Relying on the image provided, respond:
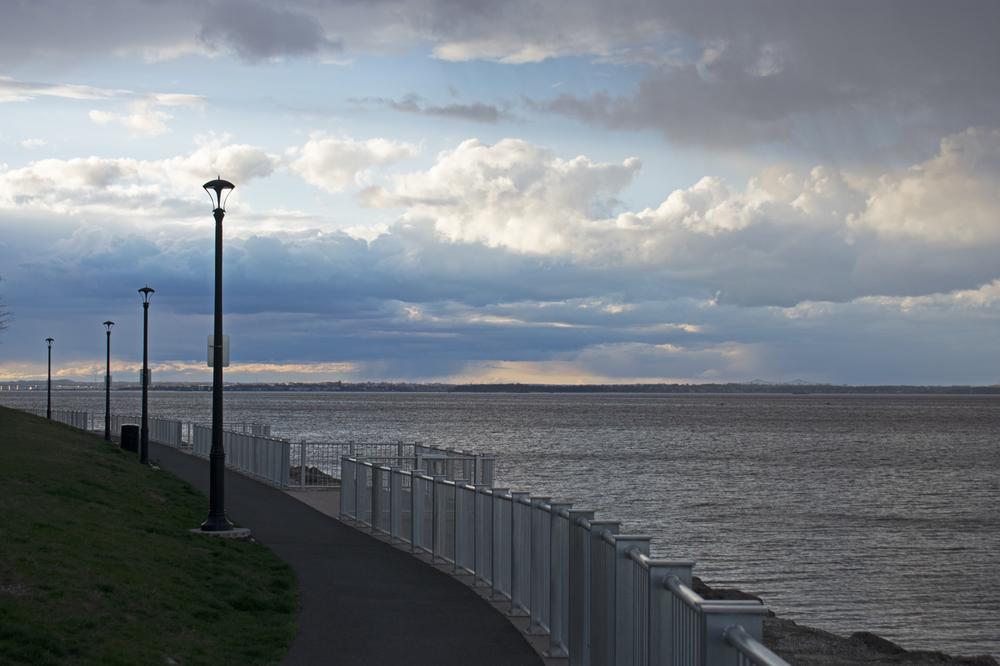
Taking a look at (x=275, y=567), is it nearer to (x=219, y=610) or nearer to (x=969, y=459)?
(x=219, y=610)

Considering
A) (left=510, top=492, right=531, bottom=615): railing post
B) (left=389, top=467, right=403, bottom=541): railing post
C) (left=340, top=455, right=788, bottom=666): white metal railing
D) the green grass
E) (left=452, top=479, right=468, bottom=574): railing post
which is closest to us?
(left=340, top=455, right=788, bottom=666): white metal railing

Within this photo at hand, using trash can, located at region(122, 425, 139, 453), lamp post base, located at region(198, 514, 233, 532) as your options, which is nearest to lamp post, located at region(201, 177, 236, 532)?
lamp post base, located at region(198, 514, 233, 532)

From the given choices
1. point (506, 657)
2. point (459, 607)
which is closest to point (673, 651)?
point (506, 657)

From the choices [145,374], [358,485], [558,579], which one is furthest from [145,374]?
[558,579]

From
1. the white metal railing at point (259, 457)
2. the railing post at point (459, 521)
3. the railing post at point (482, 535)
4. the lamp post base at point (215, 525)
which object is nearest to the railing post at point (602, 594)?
the railing post at point (482, 535)

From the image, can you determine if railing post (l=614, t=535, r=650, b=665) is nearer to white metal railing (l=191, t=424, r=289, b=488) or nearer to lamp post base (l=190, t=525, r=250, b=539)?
lamp post base (l=190, t=525, r=250, b=539)

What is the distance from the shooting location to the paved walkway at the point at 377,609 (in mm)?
10430

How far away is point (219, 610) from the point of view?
12.3 meters

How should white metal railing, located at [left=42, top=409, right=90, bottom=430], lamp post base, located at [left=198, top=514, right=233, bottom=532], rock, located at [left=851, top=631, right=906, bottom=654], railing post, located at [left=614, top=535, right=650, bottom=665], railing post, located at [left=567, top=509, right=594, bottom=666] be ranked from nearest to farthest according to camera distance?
railing post, located at [left=614, top=535, right=650, bottom=665]
railing post, located at [left=567, top=509, right=594, bottom=666]
rock, located at [left=851, top=631, right=906, bottom=654]
lamp post base, located at [left=198, top=514, right=233, bottom=532]
white metal railing, located at [left=42, top=409, right=90, bottom=430]

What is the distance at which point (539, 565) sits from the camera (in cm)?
1127

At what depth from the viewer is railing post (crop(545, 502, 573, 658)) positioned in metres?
10.1

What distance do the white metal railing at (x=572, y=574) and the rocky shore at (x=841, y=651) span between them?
481 cm

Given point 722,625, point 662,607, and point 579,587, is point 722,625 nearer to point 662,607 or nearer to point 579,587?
point 662,607

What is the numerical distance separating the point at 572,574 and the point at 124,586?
5.16 metres
